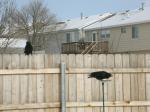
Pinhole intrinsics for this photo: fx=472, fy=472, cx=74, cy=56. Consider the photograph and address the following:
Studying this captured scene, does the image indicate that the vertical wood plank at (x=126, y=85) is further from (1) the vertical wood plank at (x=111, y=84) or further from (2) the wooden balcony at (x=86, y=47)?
(2) the wooden balcony at (x=86, y=47)

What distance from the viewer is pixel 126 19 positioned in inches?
1647

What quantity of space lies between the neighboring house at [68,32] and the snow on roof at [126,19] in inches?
48.5

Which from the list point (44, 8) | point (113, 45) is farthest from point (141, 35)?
point (44, 8)

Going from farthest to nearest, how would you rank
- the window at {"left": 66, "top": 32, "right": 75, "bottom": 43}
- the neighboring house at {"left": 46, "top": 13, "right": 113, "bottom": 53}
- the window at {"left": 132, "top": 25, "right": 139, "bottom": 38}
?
the window at {"left": 66, "top": 32, "right": 75, "bottom": 43} < the neighboring house at {"left": 46, "top": 13, "right": 113, "bottom": 53} < the window at {"left": 132, "top": 25, "right": 139, "bottom": 38}

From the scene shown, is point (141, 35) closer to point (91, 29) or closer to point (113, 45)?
point (113, 45)

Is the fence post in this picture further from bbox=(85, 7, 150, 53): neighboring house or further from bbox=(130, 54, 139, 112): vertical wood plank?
bbox=(85, 7, 150, 53): neighboring house

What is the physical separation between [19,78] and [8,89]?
342mm

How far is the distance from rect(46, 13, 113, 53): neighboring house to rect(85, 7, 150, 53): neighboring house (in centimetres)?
137

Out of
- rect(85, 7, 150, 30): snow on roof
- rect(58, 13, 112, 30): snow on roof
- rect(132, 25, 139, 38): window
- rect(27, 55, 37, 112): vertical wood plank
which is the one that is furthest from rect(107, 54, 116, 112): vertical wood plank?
rect(58, 13, 112, 30): snow on roof

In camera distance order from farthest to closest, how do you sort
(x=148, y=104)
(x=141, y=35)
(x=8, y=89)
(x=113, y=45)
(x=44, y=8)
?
(x=44, y=8)
(x=113, y=45)
(x=141, y=35)
(x=148, y=104)
(x=8, y=89)

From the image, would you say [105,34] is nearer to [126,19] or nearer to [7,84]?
[126,19]

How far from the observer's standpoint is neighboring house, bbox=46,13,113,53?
46.9 m

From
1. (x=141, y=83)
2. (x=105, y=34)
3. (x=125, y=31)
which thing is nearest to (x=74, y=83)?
(x=141, y=83)

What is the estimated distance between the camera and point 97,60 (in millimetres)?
10984
